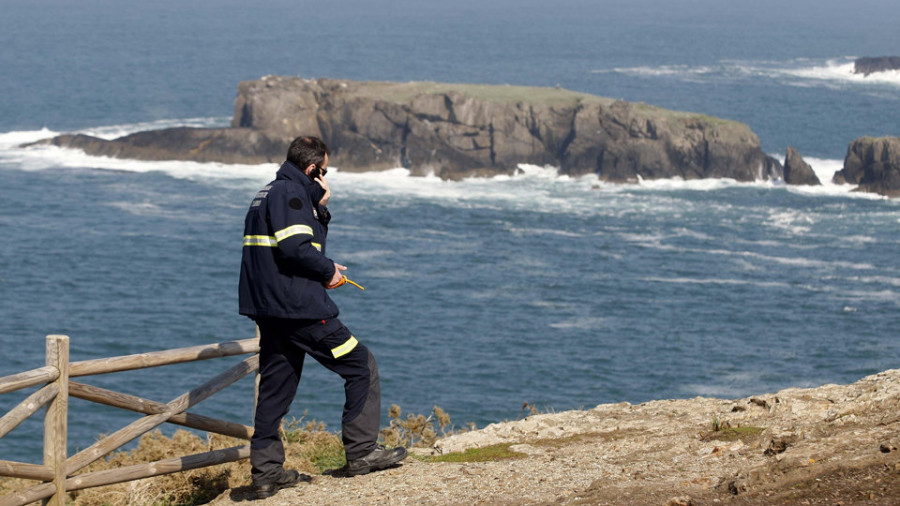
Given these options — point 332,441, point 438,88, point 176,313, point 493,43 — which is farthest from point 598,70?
point 332,441

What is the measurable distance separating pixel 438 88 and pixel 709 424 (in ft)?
257

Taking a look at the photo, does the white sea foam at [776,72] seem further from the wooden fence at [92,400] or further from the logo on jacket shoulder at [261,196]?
the logo on jacket shoulder at [261,196]

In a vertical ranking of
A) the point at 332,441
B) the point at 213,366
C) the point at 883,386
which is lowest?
the point at 213,366

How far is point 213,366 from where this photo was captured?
42.5m

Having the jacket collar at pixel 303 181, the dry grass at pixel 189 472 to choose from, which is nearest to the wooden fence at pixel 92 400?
the dry grass at pixel 189 472

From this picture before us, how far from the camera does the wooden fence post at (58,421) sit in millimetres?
8750

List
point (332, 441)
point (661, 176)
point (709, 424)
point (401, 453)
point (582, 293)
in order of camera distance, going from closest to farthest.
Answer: point (401, 453) → point (709, 424) → point (332, 441) → point (582, 293) → point (661, 176)

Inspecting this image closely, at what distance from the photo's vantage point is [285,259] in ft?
28.4

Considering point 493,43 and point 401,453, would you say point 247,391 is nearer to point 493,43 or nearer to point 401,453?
point 401,453

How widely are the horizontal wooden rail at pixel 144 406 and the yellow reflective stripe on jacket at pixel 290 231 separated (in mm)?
1546

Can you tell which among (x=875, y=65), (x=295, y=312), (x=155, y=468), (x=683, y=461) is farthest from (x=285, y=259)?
(x=875, y=65)

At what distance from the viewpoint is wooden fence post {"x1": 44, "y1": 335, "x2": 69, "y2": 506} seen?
8.75 meters

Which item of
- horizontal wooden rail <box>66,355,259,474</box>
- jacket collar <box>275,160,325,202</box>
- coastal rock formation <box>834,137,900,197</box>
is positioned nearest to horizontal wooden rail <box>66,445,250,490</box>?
horizontal wooden rail <box>66,355,259,474</box>

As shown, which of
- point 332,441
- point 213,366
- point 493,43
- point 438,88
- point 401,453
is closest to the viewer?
point 401,453
